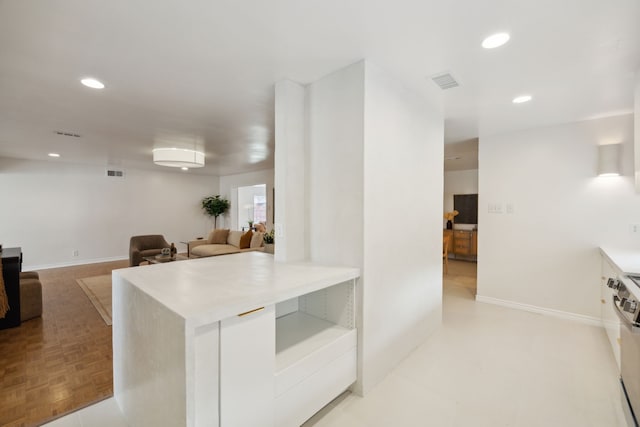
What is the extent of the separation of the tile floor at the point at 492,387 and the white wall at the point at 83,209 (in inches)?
252

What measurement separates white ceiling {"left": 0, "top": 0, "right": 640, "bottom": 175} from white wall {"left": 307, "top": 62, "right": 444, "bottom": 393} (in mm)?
221

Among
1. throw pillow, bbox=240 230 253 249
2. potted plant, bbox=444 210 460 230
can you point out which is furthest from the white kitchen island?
potted plant, bbox=444 210 460 230

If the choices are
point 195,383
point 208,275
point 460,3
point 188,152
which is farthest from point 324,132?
point 188,152

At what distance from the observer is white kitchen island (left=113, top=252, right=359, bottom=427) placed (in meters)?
1.14

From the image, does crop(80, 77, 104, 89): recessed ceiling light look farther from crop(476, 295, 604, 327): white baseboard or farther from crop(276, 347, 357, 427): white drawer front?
crop(476, 295, 604, 327): white baseboard

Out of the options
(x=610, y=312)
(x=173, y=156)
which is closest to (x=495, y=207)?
(x=610, y=312)

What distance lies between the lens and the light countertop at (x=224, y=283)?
120 centimetres

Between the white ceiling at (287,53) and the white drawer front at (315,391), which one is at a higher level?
the white ceiling at (287,53)

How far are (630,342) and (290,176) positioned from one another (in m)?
2.40

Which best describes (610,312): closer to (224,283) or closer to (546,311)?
(546,311)

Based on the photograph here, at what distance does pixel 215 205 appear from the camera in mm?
8766

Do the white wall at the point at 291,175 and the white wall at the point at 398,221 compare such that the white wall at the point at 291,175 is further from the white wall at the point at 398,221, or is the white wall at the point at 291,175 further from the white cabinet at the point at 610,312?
the white cabinet at the point at 610,312

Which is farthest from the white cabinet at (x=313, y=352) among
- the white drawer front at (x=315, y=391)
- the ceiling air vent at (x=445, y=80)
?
the ceiling air vent at (x=445, y=80)

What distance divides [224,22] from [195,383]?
1824 millimetres
